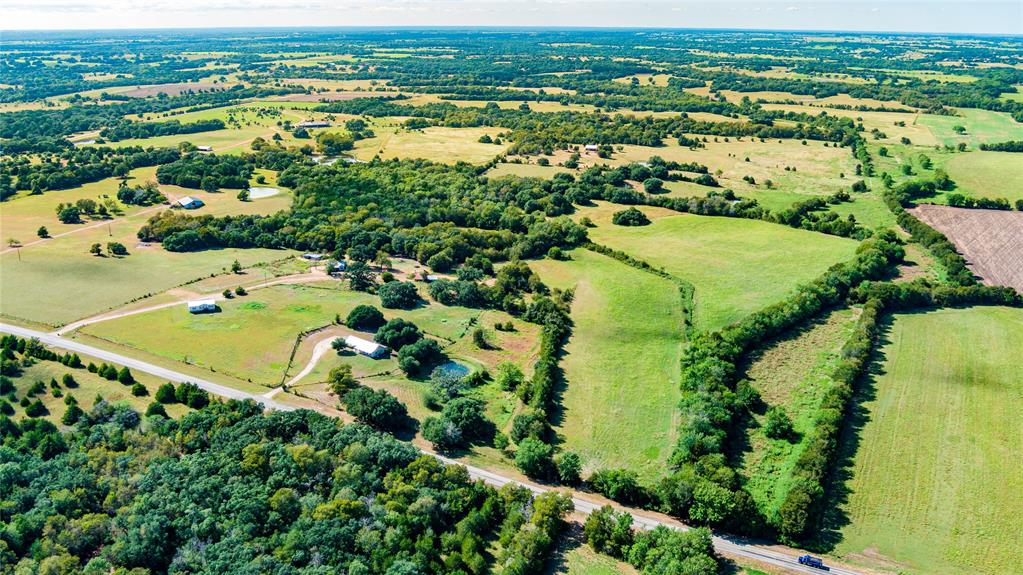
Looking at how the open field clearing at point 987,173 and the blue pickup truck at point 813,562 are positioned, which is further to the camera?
the open field clearing at point 987,173

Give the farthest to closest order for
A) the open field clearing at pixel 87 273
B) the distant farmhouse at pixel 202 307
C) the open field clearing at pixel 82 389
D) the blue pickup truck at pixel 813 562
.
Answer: the open field clearing at pixel 87 273, the distant farmhouse at pixel 202 307, the open field clearing at pixel 82 389, the blue pickup truck at pixel 813 562

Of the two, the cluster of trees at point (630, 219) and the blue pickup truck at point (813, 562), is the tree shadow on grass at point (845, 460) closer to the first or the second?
the blue pickup truck at point (813, 562)

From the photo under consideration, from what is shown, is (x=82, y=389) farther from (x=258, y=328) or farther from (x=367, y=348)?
(x=367, y=348)

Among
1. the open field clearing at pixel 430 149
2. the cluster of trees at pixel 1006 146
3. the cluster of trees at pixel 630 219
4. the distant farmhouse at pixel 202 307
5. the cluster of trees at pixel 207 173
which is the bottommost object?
the distant farmhouse at pixel 202 307

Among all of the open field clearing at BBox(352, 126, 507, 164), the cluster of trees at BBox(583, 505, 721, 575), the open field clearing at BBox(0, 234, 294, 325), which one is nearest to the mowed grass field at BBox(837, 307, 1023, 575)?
the cluster of trees at BBox(583, 505, 721, 575)

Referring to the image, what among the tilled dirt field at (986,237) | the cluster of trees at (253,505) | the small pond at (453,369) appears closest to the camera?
the cluster of trees at (253,505)

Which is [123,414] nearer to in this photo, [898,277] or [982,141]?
[898,277]

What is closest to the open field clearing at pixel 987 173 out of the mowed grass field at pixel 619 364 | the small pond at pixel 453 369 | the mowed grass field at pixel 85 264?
the mowed grass field at pixel 619 364
